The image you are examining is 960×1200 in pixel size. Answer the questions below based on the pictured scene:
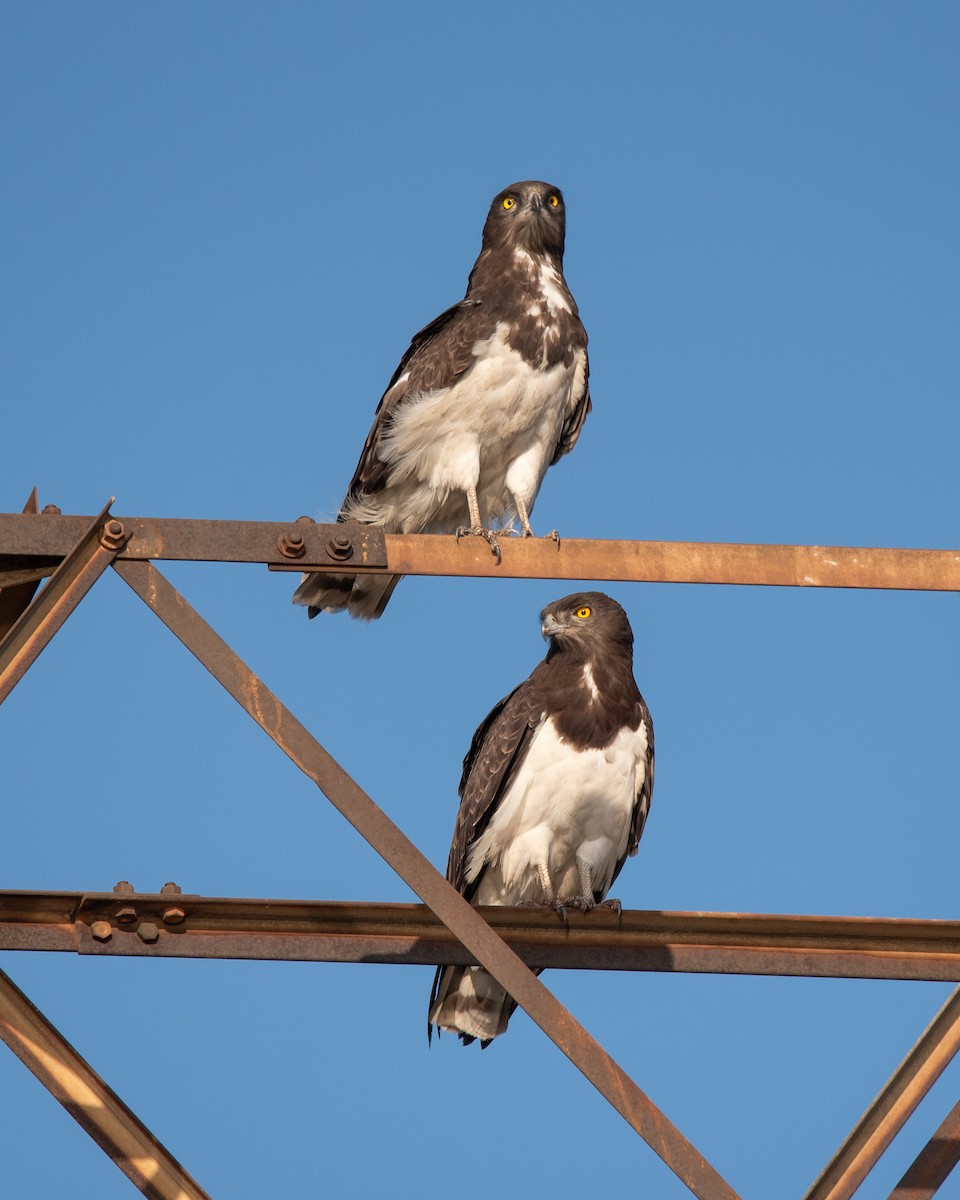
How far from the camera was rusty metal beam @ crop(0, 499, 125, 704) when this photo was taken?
5137 millimetres

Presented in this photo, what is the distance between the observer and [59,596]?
17.5 feet

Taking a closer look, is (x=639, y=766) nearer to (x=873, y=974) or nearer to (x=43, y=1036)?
(x=873, y=974)

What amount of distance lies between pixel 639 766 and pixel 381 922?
351 centimetres

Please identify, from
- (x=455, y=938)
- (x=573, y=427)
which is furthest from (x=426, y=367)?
(x=455, y=938)

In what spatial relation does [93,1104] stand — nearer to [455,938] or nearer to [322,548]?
[455,938]

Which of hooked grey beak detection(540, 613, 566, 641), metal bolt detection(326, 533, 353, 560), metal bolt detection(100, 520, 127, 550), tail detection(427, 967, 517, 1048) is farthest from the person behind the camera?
hooked grey beak detection(540, 613, 566, 641)

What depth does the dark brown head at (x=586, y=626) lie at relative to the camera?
9453 mm

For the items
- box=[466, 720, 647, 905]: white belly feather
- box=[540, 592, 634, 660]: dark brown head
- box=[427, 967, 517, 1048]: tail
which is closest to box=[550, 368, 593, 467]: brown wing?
box=[540, 592, 634, 660]: dark brown head

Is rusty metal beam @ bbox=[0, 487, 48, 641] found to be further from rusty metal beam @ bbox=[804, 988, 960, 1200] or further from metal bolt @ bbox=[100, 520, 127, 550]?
rusty metal beam @ bbox=[804, 988, 960, 1200]

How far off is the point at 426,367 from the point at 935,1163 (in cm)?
500

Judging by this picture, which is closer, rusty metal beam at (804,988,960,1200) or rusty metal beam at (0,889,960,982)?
rusty metal beam at (0,889,960,982)

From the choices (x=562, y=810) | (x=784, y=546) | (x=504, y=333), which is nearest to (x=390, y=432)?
(x=504, y=333)

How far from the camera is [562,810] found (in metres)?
8.92

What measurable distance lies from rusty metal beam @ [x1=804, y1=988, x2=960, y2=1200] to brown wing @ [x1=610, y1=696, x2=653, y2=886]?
3488 millimetres
